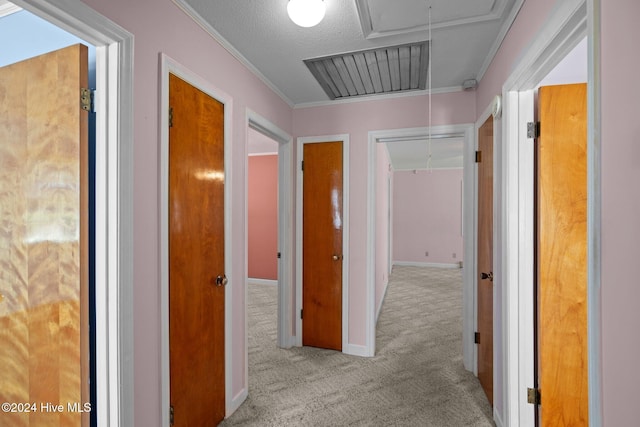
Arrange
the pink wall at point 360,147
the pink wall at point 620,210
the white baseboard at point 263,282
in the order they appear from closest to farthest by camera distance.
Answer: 1. the pink wall at point 620,210
2. the pink wall at point 360,147
3. the white baseboard at point 263,282

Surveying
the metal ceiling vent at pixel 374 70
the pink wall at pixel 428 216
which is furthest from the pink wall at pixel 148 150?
the pink wall at pixel 428 216

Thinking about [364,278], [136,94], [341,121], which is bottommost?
[364,278]

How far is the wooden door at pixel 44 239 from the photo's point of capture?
1.19 m

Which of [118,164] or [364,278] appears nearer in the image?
[118,164]

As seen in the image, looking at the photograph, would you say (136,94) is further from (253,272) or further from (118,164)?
(253,272)

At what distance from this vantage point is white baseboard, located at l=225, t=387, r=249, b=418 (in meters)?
1.94

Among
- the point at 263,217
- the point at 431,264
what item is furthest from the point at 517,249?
the point at 431,264

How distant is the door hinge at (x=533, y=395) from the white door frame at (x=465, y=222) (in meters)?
0.88

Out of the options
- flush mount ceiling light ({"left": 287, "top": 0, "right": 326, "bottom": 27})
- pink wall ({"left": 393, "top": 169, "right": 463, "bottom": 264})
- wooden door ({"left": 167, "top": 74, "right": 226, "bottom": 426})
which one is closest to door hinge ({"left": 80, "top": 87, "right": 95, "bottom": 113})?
wooden door ({"left": 167, "top": 74, "right": 226, "bottom": 426})

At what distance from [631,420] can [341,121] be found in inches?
103

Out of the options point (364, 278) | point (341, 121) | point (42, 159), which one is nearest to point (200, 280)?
point (42, 159)

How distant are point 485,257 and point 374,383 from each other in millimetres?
1299

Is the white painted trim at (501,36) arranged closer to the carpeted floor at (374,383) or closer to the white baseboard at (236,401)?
the carpeted floor at (374,383)

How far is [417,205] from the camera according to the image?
7.62 m
